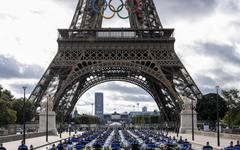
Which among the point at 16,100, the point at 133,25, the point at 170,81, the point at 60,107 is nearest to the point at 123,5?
the point at 133,25

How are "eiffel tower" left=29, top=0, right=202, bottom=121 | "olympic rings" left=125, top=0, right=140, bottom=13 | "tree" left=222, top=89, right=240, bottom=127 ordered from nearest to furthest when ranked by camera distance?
"eiffel tower" left=29, top=0, right=202, bottom=121 < "olympic rings" left=125, top=0, right=140, bottom=13 < "tree" left=222, top=89, right=240, bottom=127

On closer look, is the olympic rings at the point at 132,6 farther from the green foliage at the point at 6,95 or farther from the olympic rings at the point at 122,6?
the green foliage at the point at 6,95

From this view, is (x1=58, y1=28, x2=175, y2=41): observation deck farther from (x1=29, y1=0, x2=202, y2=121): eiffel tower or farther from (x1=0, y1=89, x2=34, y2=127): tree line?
(x1=0, y1=89, x2=34, y2=127): tree line

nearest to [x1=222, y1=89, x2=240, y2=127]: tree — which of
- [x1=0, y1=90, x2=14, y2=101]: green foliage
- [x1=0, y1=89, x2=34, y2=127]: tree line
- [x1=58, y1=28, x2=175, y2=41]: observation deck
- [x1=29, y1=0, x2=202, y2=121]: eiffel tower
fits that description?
[x1=29, y1=0, x2=202, y2=121]: eiffel tower

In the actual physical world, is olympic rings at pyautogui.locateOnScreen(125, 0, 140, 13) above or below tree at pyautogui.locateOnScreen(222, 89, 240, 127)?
above


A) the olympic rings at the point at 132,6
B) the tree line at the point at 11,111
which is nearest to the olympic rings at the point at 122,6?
the olympic rings at the point at 132,6

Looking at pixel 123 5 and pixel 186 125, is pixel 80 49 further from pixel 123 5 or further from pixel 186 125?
pixel 186 125
